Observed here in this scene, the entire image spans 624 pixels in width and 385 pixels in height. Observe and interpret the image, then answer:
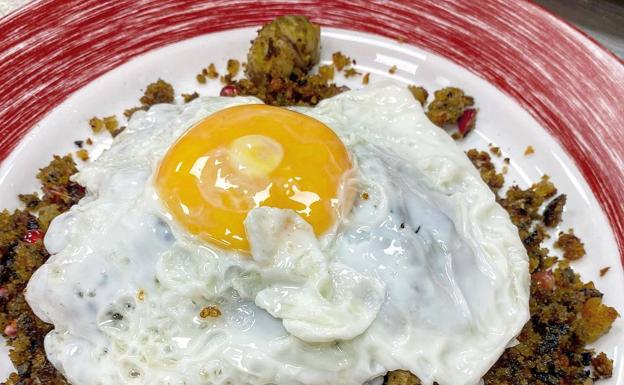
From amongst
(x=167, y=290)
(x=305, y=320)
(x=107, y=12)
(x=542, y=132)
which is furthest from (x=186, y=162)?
(x=542, y=132)

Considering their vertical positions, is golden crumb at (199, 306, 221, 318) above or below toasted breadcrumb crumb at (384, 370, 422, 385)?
above

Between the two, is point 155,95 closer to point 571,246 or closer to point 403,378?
point 403,378

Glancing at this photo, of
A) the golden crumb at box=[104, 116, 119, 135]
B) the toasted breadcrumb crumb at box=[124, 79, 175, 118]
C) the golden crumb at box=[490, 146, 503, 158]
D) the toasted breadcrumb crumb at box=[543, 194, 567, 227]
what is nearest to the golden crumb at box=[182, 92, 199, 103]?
the toasted breadcrumb crumb at box=[124, 79, 175, 118]

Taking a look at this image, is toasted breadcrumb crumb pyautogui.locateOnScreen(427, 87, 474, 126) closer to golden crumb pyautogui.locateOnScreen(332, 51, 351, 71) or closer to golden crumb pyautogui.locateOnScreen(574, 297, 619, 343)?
golden crumb pyautogui.locateOnScreen(332, 51, 351, 71)

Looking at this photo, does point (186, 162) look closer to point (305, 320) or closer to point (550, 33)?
point (305, 320)

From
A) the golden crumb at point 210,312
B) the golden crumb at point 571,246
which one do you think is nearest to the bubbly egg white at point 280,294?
the golden crumb at point 210,312

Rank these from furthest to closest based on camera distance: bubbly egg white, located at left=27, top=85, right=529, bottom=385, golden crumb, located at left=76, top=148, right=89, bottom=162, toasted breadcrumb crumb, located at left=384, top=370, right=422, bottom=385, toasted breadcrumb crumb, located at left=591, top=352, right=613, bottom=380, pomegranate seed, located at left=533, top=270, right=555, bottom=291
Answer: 1. golden crumb, located at left=76, top=148, right=89, bottom=162
2. pomegranate seed, located at left=533, top=270, right=555, bottom=291
3. toasted breadcrumb crumb, located at left=591, top=352, right=613, bottom=380
4. toasted breadcrumb crumb, located at left=384, top=370, right=422, bottom=385
5. bubbly egg white, located at left=27, top=85, right=529, bottom=385

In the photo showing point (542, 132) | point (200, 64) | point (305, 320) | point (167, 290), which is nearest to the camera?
point (305, 320)
